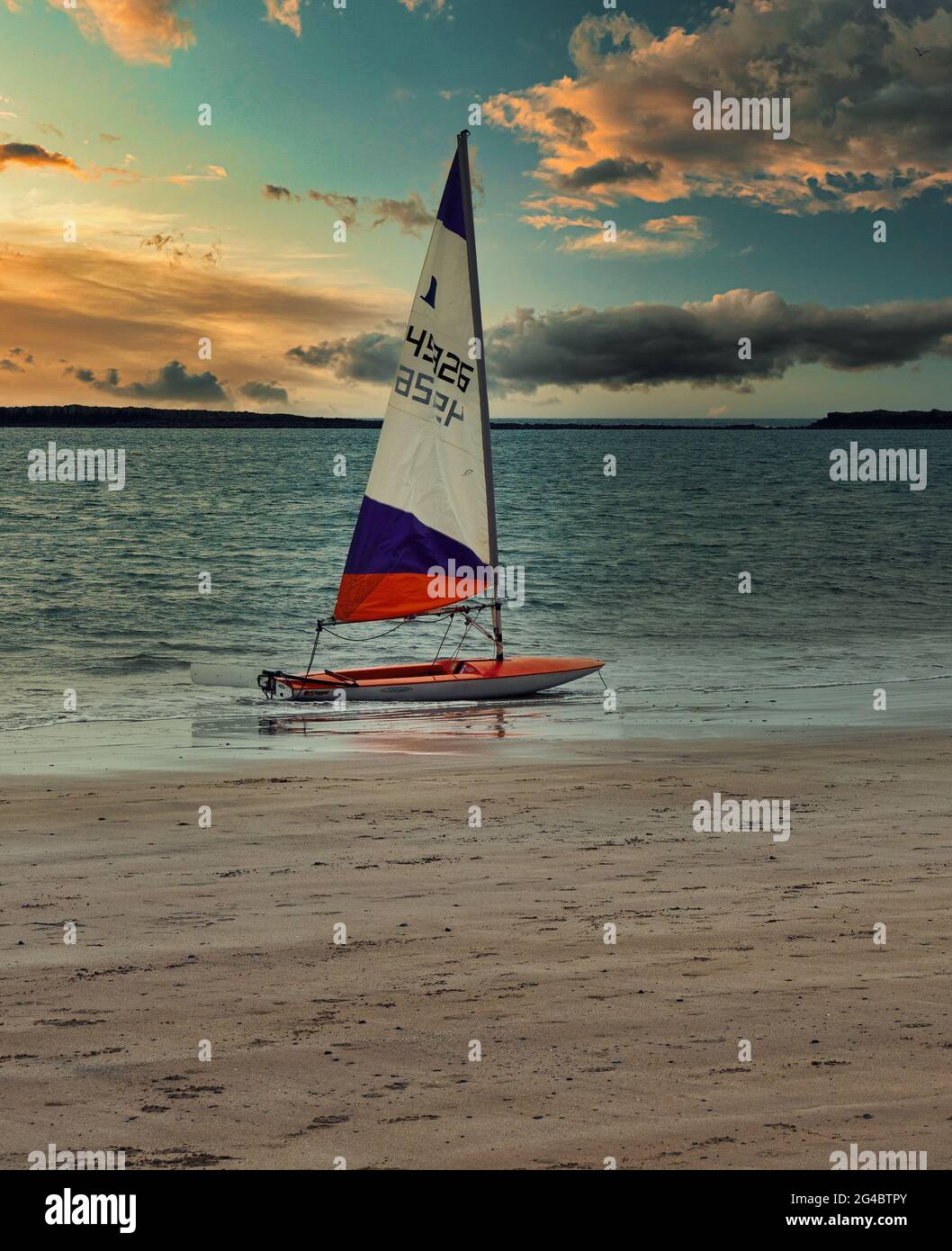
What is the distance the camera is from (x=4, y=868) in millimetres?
10008

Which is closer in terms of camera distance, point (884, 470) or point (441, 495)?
point (441, 495)

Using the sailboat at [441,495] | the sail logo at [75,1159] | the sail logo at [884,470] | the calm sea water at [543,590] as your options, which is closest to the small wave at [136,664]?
the calm sea water at [543,590]

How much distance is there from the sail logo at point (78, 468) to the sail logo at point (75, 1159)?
3950 inches

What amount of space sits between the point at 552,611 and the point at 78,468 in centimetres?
12778

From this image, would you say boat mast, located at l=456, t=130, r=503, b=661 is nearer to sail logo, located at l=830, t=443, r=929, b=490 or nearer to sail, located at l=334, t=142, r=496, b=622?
sail, located at l=334, t=142, r=496, b=622

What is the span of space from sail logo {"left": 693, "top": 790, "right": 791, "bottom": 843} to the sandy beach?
0.19 meters

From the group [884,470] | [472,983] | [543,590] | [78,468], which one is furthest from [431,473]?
[884,470]

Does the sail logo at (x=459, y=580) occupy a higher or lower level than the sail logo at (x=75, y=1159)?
higher

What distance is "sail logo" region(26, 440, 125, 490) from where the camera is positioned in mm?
124188

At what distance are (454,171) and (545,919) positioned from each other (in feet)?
51.2

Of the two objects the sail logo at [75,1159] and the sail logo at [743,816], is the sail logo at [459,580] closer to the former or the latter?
the sail logo at [743,816]

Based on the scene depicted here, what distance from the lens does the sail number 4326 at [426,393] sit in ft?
70.5

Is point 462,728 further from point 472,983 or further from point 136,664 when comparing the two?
point 136,664
